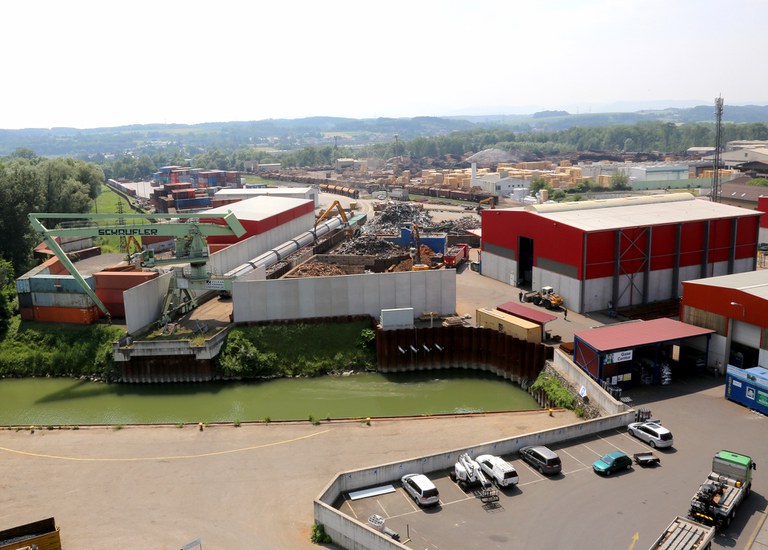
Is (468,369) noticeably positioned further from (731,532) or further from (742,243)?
(742,243)

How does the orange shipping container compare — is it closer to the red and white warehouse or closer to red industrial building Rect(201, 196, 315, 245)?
red industrial building Rect(201, 196, 315, 245)

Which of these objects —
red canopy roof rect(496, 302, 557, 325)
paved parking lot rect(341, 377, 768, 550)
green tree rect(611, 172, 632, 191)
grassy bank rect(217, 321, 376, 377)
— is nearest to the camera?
paved parking lot rect(341, 377, 768, 550)

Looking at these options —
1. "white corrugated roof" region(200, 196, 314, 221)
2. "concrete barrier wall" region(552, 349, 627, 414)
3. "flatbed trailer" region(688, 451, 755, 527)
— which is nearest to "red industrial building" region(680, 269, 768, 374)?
"concrete barrier wall" region(552, 349, 627, 414)

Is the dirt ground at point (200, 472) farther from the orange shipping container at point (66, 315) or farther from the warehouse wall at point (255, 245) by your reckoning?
the warehouse wall at point (255, 245)

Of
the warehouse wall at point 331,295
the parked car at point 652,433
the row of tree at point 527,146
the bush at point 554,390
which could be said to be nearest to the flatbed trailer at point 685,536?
the parked car at point 652,433

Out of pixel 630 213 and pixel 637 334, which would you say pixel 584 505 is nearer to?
pixel 637 334

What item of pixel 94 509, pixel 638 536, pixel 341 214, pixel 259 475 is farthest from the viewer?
pixel 341 214

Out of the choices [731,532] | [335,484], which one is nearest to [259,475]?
[335,484]

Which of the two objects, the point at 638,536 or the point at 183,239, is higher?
the point at 183,239
